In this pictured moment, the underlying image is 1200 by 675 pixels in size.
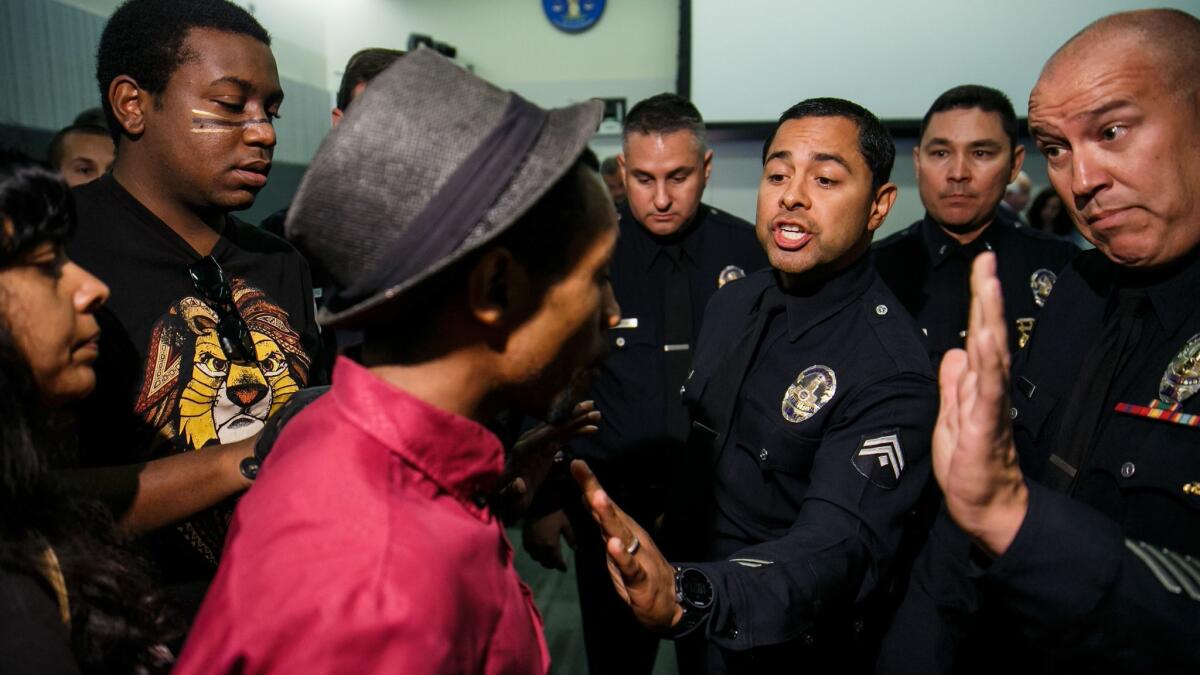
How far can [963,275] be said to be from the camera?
2664 mm

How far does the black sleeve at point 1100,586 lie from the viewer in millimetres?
927

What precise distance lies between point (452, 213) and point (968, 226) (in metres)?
2.44

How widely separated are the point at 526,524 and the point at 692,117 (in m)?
1.61

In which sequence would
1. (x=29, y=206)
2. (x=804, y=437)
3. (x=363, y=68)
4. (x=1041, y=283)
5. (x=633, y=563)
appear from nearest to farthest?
(x=29, y=206) → (x=633, y=563) → (x=804, y=437) → (x=363, y=68) → (x=1041, y=283)

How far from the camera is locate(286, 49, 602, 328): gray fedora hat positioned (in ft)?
2.46

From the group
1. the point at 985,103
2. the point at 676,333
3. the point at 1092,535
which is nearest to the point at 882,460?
the point at 1092,535

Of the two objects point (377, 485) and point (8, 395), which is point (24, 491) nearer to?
point (8, 395)

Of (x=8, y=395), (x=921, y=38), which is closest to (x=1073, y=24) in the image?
(x=921, y=38)

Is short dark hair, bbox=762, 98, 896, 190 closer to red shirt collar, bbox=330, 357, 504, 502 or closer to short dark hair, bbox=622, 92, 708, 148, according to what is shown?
short dark hair, bbox=622, 92, 708, 148

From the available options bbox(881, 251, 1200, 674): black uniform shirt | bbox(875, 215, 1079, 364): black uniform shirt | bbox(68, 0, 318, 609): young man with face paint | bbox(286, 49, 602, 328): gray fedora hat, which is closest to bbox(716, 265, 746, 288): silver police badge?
bbox(875, 215, 1079, 364): black uniform shirt

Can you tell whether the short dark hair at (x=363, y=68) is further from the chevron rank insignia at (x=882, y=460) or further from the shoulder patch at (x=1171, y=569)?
the shoulder patch at (x=1171, y=569)

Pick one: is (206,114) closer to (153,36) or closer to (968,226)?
(153,36)

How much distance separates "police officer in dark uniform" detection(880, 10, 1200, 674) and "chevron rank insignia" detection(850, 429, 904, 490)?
15 centimetres

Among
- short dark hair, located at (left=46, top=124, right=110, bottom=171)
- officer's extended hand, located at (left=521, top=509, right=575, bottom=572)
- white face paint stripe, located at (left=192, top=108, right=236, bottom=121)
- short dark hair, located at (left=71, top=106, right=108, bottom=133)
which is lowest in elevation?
officer's extended hand, located at (left=521, top=509, right=575, bottom=572)
